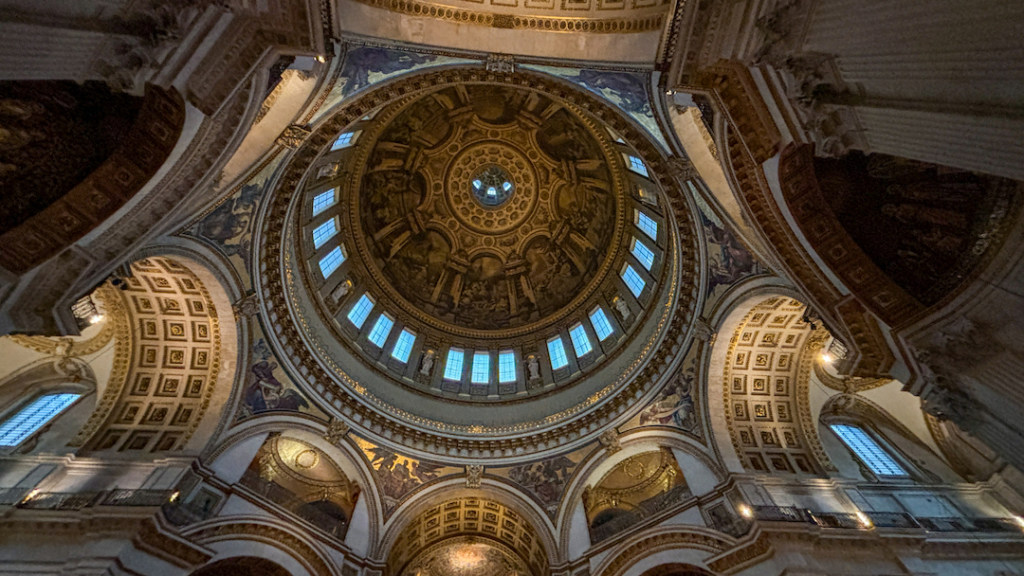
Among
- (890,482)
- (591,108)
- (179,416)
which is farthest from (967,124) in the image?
(179,416)

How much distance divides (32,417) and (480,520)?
48.6 feet

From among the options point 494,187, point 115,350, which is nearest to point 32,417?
point 115,350

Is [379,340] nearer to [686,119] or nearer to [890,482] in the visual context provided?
[686,119]

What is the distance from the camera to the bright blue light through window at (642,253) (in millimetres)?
20172

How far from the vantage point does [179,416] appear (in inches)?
543

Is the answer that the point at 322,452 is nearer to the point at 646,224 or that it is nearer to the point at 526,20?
the point at 526,20

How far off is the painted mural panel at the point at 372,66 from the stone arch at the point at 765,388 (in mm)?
11052

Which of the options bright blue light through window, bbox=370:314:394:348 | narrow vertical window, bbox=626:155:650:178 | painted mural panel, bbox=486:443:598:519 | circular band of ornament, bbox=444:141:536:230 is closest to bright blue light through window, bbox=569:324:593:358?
painted mural panel, bbox=486:443:598:519

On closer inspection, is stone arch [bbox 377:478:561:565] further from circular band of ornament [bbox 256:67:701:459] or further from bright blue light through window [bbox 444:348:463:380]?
bright blue light through window [bbox 444:348:463:380]

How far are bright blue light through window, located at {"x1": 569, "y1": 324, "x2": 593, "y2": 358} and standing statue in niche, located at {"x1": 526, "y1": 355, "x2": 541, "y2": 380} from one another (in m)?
2.05

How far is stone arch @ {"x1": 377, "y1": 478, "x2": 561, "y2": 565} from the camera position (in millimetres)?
16031

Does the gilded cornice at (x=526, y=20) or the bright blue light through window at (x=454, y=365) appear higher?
the bright blue light through window at (x=454, y=365)

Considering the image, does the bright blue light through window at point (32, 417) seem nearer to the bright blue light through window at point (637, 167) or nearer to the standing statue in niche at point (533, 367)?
the standing statue in niche at point (533, 367)

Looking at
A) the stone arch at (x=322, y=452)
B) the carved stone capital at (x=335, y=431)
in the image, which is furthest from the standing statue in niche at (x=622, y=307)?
the carved stone capital at (x=335, y=431)
